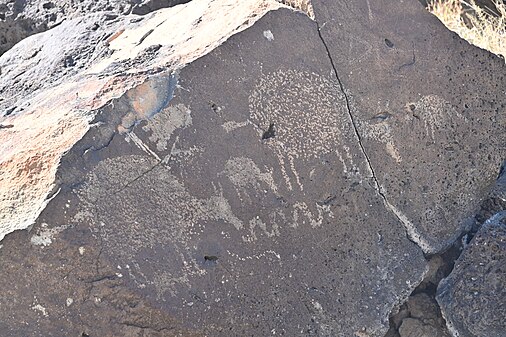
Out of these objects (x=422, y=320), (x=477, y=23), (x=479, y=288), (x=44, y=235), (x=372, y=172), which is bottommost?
(x=477, y=23)

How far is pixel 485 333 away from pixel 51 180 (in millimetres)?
1254

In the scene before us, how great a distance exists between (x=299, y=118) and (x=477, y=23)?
8.40 ft

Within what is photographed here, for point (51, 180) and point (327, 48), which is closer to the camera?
point (51, 180)

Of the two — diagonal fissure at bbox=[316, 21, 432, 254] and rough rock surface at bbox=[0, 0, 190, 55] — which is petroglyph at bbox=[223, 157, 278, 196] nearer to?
diagonal fissure at bbox=[316, 21, 432, 254]

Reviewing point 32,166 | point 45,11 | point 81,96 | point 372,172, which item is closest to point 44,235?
point 32,166

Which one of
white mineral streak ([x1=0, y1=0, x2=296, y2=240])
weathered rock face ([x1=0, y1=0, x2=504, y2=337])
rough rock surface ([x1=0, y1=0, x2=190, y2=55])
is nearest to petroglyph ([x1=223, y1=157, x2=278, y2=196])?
weathered rock face ([x1=0, y1=0, x2=504, y2=337])

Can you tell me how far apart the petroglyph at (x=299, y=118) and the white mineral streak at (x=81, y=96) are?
19cm

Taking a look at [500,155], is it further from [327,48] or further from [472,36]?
[472,36]

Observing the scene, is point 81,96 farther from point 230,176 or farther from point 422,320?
point 422,320

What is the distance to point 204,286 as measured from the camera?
2121mm

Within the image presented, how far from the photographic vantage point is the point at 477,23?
450 cm

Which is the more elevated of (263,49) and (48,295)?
(263,49)

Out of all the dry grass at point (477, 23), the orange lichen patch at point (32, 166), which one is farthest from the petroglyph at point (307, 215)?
the dry grass at point (477, 23)

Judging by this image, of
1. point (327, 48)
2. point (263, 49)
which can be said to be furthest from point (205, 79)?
point (327, 48)
